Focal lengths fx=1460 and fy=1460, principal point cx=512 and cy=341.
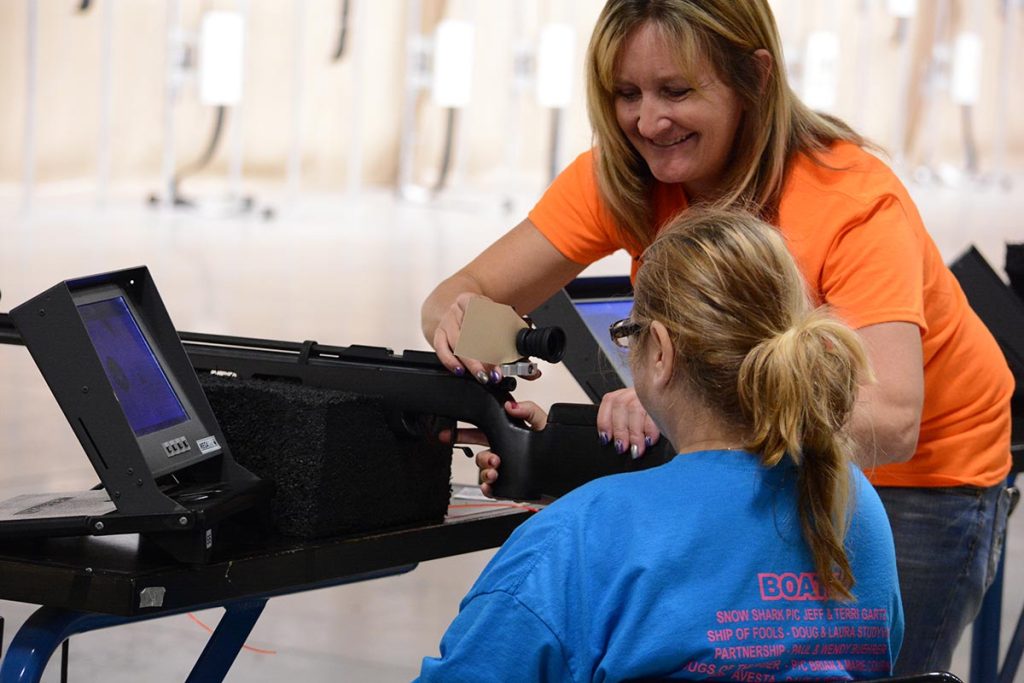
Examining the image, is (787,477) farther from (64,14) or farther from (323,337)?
(64,14)

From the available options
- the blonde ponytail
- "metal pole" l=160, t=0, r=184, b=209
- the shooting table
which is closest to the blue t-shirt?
the blonde ponytail

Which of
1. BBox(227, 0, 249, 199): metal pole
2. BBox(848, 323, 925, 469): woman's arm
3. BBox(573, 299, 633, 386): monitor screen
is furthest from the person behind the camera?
BBox(227, 0, 249, 199): metal pole

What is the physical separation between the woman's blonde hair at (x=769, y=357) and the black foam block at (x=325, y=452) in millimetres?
517

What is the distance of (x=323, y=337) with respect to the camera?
550 centimetres

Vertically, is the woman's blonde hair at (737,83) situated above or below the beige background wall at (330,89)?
above

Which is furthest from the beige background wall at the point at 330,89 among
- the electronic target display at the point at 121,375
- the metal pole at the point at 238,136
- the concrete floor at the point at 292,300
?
the electronic target display at the point at 121,375

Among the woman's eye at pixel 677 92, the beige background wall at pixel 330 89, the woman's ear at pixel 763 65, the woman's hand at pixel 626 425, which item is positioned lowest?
the beige background wall at pixel 330 89

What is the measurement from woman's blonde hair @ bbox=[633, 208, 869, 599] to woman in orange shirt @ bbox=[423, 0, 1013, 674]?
13.8 inches

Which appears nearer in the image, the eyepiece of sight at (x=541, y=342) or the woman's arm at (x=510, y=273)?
the eyepiece of sight at (x=541, y=342)

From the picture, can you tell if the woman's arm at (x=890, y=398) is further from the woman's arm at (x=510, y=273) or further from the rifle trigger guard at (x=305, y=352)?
the rifle trigger guard at (x=305, y=352)

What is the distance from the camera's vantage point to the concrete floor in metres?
2.89

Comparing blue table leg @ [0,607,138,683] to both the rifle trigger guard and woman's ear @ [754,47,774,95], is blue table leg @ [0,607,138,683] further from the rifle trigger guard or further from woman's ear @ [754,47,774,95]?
woman's ear @ [754,47,774,95]

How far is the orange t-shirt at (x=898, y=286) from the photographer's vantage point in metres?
1.58

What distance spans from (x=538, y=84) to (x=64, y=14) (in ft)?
12.2
